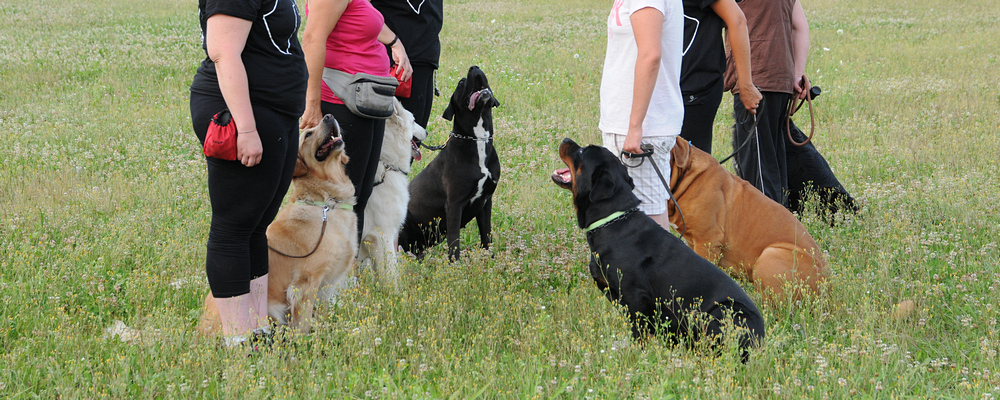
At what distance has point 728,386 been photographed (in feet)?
8.91

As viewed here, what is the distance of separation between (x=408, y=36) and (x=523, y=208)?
6.87ft

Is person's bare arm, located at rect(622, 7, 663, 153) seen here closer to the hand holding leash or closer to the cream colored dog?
the hand holding leash

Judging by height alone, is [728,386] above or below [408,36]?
below

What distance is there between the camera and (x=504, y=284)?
422 cm

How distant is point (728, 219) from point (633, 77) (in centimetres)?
120

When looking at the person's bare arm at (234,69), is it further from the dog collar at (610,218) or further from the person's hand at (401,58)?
A: the dog collar at (610,218)

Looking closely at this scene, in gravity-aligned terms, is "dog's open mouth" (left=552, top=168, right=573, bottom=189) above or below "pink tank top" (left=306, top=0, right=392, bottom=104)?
below

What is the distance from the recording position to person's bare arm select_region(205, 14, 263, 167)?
8.52ft

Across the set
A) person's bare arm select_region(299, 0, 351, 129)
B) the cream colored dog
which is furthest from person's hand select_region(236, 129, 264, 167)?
the cream colored dog

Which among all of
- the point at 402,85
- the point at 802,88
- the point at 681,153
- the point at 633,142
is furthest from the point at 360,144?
the point at 802,88

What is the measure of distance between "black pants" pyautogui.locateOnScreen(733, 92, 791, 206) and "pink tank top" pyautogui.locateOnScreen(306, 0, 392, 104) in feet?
9.24

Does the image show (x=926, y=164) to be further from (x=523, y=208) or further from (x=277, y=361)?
(x=277, y=361)

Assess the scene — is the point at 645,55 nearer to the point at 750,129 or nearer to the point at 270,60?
the point at 270,60

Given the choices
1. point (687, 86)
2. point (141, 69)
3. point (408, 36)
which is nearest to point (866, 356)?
point (687, 86)
